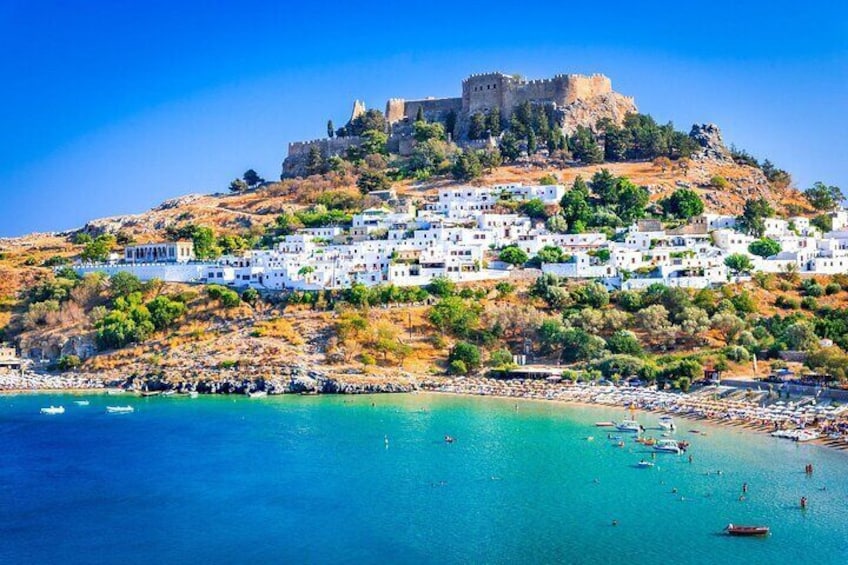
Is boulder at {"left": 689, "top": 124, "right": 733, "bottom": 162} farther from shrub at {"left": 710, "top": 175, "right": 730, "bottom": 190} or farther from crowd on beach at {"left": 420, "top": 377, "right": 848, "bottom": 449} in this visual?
crowd on beach at {"left": 420, "top": 377, "right": 848, "bottom": 449}

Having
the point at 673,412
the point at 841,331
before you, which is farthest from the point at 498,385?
the point at 841,331

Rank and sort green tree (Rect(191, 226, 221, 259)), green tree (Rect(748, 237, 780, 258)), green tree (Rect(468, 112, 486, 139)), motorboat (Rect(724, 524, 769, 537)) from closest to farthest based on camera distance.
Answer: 1. motorboat (Rect(724, 524, 769, 537))
2. green tree (Rect(748, 237, 780, 258))
3. green tree (Rect(191, 226, 221, 259))
4. green tree (Rect(468, 112, 486, 139))

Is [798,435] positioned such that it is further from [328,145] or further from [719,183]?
[328,145]

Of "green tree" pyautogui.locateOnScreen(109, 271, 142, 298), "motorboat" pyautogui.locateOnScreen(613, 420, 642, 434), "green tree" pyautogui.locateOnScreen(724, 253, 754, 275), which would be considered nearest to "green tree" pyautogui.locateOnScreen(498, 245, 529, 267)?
"green tree" pyautogui.locateOnScreen(724, 253, 754, 275)

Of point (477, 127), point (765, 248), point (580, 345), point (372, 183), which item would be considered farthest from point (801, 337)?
point (477, 127)

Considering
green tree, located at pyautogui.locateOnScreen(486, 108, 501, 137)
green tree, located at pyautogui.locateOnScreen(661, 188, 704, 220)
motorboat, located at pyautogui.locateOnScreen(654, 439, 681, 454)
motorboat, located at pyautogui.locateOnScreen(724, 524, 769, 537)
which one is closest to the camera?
motorboat, located at pyautogui.locateOnScreen(724, 524, 769, 537)

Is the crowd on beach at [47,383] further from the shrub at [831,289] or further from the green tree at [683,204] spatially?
the shrub at [831,289]

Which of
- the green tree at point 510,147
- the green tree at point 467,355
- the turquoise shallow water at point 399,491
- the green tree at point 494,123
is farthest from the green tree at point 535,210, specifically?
the turquoise shallow water at point 399,491
